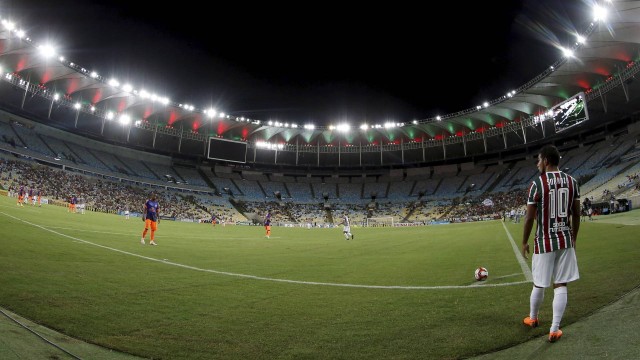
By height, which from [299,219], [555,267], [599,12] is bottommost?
[555,267]

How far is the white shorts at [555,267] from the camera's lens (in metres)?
3.69

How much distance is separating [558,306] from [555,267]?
19.3 inches

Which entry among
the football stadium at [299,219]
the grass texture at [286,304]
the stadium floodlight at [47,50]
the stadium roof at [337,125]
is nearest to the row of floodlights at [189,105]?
the stadium floodlight at [47,50]

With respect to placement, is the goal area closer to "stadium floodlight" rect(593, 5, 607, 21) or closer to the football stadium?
the football stadium

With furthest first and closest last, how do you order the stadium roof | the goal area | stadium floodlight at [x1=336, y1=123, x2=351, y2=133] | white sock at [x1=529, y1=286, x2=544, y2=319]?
stadium floodlight at [x1=336, y1=123, x2=351, y2=133] < the goal area < the stadium roof < white sock at [x1=529, y1=286, x2=544, y2=319]

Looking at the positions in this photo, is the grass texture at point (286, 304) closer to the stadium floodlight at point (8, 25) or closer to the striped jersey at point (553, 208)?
the striped jersey at point (553, 208)

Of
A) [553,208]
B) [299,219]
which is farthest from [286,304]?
[299,219]

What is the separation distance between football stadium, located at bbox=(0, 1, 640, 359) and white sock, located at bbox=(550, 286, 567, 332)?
7.3 inches

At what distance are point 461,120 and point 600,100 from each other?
732 inches

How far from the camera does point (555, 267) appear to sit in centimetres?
382

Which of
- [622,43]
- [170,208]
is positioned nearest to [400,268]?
[622,43]

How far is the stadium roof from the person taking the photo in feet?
116

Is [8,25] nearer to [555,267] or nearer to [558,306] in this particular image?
[555,267]

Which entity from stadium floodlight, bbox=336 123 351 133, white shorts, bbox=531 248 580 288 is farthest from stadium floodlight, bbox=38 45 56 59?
white shorts, bbox=531 248 580 288
